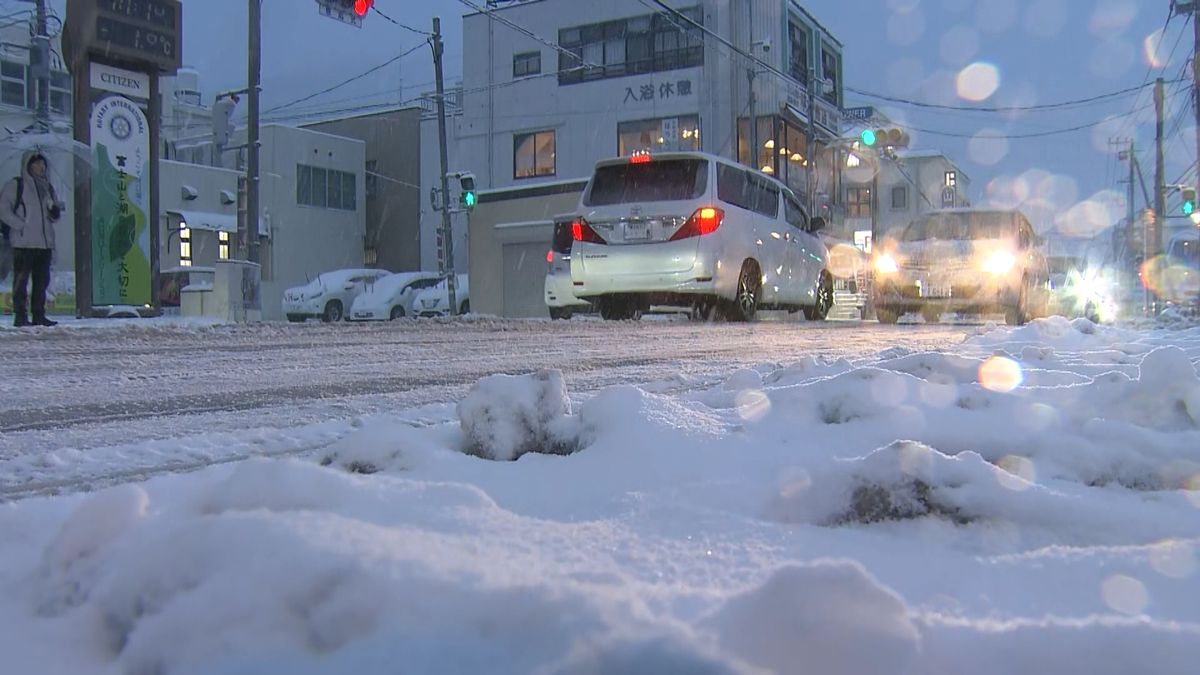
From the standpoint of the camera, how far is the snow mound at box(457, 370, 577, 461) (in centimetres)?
202

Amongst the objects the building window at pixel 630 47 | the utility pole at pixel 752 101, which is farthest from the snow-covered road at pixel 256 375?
the building window at pixel 630 47

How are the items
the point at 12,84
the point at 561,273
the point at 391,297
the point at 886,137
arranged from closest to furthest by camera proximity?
the point at 561,273, the point at 886,137, the point at 391,297, the point at 12,84

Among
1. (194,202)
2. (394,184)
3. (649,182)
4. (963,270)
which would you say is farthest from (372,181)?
(963,270)

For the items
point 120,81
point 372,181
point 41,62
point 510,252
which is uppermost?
point 372,181

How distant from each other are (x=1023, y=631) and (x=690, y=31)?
2764 centimetres

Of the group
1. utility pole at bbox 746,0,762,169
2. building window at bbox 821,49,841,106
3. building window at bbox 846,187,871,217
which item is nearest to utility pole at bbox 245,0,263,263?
utility pole at bbox 746,0,762,169

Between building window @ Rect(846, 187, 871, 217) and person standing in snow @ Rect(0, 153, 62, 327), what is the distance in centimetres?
4424

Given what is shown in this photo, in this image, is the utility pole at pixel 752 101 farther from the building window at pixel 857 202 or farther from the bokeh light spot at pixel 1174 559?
the bokeh light spot at pixel 1174 559

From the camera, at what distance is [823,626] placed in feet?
2.80

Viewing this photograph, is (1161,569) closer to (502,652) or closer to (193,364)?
(502,652)

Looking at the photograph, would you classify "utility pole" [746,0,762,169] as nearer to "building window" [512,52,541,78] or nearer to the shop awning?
"building window" [512,52,541,78]

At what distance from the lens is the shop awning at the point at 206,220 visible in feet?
96.2

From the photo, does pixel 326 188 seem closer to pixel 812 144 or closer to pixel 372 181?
pixel 372 181

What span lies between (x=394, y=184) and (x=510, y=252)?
63.0 ft
